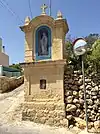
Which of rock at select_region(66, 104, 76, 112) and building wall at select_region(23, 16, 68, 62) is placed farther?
building wall at select_region(23, 16, 68, 62)

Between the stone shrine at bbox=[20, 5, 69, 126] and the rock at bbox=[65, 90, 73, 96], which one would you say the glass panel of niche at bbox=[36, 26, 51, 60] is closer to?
the stone shrine at bbox=[20, 5, 69, 126]

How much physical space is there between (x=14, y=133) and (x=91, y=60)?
5.35 m

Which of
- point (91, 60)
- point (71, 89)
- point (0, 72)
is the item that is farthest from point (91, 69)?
point (0, 72)

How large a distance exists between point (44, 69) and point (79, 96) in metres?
2.01

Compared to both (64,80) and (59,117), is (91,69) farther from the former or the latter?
(59,117)

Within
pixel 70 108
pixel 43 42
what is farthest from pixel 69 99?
pixel 43 42

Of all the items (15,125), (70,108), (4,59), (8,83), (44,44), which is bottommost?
(15,125)

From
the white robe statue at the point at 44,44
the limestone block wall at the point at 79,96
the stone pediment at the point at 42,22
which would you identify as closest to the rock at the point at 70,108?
the limestone block wall at the point at 79,96

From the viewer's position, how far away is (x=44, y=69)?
32.0 ft

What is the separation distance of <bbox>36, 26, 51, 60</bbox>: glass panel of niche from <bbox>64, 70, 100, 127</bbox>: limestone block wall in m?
1.36

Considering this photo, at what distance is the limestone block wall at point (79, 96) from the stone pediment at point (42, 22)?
2.26 metres

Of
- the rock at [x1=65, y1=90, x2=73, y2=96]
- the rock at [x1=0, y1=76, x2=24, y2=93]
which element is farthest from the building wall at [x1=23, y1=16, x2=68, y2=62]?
the rock at [x1=0, y1=76, x2=24, y2=93]

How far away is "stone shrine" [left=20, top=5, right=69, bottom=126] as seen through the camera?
30.8 feet

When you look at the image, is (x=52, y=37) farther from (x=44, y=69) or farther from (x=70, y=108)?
(x=70, y=108)
